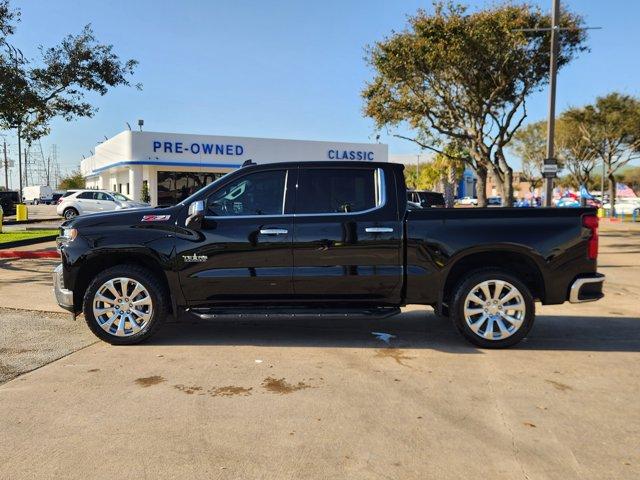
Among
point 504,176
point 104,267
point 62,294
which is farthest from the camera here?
point 504,176

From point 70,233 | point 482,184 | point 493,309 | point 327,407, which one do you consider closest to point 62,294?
point 70,233

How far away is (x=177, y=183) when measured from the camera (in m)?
37.2

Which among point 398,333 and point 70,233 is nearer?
point 70,233

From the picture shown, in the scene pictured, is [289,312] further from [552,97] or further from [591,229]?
[552,97]

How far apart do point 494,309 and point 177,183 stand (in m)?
33.6

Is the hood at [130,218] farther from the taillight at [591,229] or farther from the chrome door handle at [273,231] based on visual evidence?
the taillight at [591,229]

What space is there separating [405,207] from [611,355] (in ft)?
8.24

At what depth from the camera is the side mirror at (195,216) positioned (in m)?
5.69

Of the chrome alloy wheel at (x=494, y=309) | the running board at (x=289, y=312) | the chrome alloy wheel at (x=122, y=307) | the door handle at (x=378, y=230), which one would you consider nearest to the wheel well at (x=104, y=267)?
the chrome alloy wheel at (x=122, y=307)

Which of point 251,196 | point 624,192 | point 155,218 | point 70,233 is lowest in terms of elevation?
point 70,233

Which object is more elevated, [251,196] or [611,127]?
[611,127]

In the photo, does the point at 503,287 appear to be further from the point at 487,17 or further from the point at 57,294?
the point at 487,17

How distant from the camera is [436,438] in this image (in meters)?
3.74

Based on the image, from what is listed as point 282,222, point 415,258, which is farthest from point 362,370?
point 282,222
